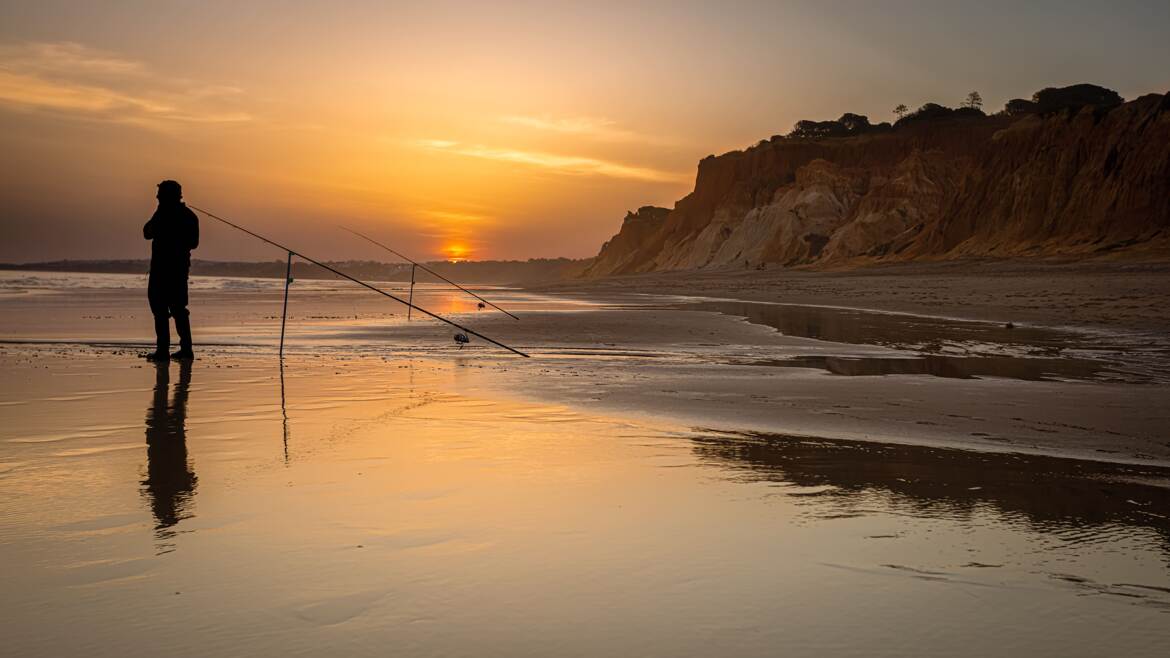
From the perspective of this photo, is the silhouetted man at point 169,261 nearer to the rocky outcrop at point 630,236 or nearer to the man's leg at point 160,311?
the man's leg at point 160,311

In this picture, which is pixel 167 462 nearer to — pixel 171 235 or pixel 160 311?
pixel 160 311

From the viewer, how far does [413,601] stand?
3.10m

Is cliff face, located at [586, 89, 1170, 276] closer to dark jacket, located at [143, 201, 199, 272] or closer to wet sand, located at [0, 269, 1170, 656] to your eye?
wet sand, located at [0, 269, 1170, 656]

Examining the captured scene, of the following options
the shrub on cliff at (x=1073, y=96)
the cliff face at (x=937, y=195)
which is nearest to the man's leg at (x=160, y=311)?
the cliff face at (x=937, y=195)

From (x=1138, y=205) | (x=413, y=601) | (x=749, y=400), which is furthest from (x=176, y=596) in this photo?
(x=1138, y=205)

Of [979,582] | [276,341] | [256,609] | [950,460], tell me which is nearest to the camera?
[256,609]

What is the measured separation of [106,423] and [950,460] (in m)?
6.46

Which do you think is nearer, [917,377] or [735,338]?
[917,377]

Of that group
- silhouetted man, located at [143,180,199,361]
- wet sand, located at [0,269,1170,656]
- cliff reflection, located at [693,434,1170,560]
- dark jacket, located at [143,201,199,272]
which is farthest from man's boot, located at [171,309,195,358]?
cliff reflection, located at [693,434,1170,560]

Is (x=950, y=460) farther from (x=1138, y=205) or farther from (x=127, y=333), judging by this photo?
(x=1138, y=205)

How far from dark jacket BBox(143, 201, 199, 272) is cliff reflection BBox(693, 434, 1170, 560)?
8930 mm

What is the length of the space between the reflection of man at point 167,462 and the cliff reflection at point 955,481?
3194mm

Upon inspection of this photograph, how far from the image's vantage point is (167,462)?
5488mm

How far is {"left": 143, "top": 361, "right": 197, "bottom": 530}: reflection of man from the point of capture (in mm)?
4355
